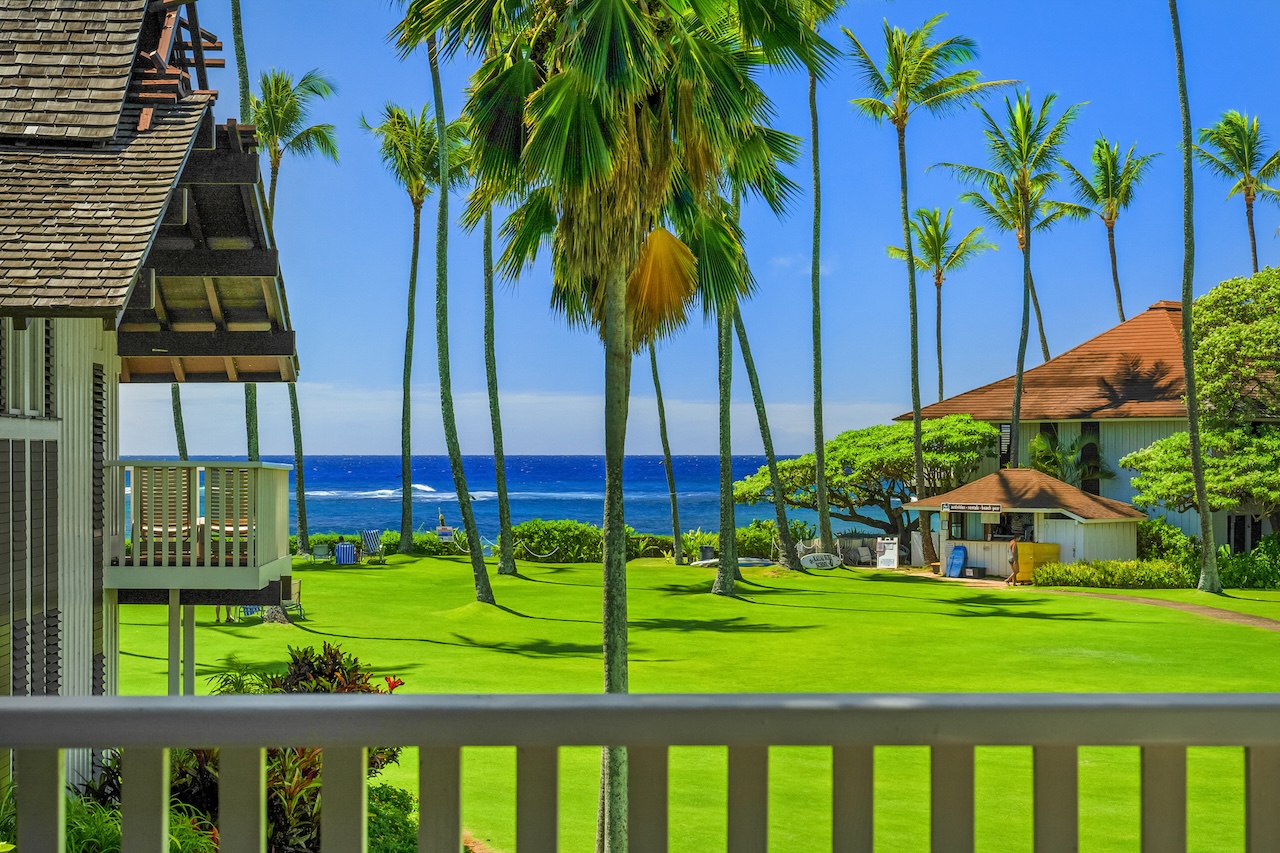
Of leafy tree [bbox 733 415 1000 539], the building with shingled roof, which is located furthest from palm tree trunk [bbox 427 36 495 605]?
the building with shingled roof

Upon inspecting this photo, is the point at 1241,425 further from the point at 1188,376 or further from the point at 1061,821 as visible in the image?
the point at 1061,821

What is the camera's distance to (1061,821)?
5.39 feet

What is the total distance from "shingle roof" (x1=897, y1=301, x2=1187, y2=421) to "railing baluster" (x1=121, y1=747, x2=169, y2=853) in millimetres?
35799

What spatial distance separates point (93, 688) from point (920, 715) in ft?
36.5

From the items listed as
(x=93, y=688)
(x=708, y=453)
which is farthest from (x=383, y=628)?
(x=708, y=453)

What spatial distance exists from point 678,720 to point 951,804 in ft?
1.40

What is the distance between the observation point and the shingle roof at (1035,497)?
2964 centimetres

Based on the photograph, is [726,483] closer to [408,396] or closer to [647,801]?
[408,396]

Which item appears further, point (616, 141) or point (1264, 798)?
point (616, 141)

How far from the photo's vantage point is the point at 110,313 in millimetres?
5258

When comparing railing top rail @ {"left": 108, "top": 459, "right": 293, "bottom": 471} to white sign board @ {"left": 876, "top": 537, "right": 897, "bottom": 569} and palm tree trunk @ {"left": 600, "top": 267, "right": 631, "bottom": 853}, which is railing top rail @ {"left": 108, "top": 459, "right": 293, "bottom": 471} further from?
white sign board @ {"left": 876, "top": 537, "right": 897, "bottom": 569}

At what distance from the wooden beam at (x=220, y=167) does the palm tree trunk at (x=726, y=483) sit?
1809 cm

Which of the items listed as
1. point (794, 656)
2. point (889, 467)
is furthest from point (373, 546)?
point (794, 656)

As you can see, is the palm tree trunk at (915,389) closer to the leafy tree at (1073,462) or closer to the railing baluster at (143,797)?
the leafy tree at (1073,462)
